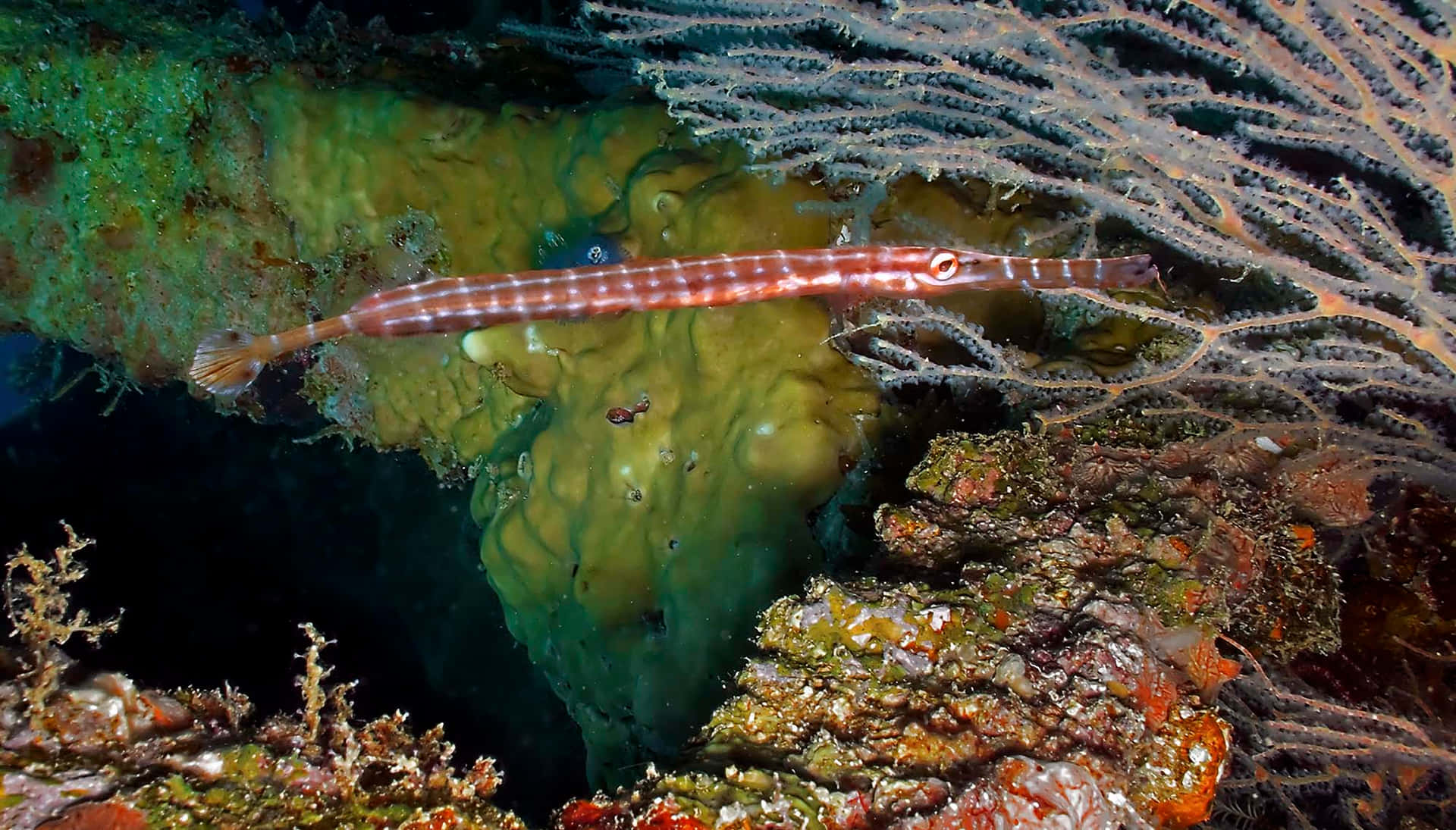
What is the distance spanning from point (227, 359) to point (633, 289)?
6.87ft

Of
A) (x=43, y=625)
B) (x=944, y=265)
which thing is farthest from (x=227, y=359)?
(x=944, y=265)

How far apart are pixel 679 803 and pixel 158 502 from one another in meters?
9.31

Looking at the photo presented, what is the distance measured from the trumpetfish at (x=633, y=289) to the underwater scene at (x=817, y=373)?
0.8 inches

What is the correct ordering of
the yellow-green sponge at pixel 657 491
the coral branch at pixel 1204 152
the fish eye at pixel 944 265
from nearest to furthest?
the coral branch at pixel 1204 152, the fish eye at pixel 944 265, the yellow-green sponge at pixel 657 491

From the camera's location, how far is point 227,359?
3.92 meters

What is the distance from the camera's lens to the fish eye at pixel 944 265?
353cm

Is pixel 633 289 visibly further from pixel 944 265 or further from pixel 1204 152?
pixel 1204 152

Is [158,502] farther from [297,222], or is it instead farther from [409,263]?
[409,263]

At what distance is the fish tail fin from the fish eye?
10.9 feet

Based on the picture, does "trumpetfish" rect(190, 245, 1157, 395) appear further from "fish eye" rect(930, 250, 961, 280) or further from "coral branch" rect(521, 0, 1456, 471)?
"coral branch" rect(521, 0, 1456, 471)

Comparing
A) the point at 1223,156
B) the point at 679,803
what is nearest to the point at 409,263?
the point at 679,803

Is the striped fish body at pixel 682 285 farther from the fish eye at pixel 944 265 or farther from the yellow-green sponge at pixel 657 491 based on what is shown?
the yellow-green sponge at pixel 657 491

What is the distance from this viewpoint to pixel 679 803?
6.31ft

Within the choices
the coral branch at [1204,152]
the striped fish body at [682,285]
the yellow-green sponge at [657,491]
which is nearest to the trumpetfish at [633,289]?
the striped fish body at [682,285]
